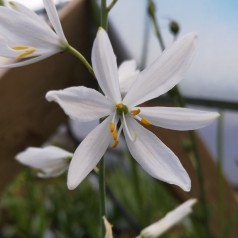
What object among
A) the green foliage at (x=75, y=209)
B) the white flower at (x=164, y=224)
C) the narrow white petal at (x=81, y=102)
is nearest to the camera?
the narrow white petal at (x=81, y=102)

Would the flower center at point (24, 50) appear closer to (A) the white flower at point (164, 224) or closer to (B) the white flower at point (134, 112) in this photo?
(B) the white flower at point (134, 112)

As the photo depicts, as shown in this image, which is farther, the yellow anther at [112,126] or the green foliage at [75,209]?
the green foliage at [75,209]

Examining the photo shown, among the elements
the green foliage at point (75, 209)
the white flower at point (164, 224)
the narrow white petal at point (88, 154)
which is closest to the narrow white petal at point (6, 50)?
the narrow white petal at point (88, 154)

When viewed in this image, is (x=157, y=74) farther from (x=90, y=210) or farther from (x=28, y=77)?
(x=90, y=210)

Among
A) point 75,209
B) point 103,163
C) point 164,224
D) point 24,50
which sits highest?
point 24,50

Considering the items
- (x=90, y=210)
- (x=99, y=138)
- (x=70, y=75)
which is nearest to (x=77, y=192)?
(x=90, y=210)

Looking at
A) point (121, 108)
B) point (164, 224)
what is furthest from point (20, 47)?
point (164, 224)

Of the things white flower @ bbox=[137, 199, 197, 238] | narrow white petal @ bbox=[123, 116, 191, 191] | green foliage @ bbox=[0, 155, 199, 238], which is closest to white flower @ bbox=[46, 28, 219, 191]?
narrow white petal @ bbox=[123, 116, 191, 191]

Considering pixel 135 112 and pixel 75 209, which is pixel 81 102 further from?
pixel 75 209
